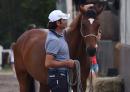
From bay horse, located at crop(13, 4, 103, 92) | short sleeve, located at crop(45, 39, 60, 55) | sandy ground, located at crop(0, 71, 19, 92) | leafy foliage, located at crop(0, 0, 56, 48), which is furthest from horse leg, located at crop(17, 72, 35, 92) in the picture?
leafy foliage, located at crop(0, 0, 56, 48)

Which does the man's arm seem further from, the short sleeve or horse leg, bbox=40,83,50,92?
horse leg, bbox=40,83,50,92

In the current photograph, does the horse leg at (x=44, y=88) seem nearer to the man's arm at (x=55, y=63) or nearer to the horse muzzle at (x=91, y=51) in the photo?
the horse muzzle at (x=91, y=51)

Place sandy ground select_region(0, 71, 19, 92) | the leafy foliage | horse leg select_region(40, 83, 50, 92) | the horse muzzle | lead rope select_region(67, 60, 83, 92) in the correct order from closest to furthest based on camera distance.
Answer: lead rope select_region(67, 60, 83, 92) < the horse muzzle < horse leg select_region(40, 83, 50, 92) < sandy ground select_region(0, 71, 19, 92) < the leafy foliage

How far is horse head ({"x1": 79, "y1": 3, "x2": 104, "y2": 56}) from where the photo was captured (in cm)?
924

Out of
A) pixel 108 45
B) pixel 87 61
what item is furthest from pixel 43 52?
pixel 108 45

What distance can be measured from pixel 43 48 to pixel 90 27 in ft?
4.22

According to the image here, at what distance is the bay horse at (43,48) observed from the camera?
9453 mm

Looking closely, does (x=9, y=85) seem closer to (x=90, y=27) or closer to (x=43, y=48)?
(x=43, y=48)

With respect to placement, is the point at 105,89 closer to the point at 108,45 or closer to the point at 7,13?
the point at 108,45

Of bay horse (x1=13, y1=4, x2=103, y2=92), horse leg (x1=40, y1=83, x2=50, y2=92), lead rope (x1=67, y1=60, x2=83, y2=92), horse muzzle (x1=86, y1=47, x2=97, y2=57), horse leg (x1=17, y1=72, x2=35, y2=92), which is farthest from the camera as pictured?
horse leg (x1=17, y1=72, x2=35, y2=92)

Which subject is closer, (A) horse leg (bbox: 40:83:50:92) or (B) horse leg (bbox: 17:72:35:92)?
(A) horse leg (bbox: 40:83:50:92)

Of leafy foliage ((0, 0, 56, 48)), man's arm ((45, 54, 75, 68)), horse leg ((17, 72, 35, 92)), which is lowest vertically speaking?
leafy foliage ((0, 0, 56, 48))

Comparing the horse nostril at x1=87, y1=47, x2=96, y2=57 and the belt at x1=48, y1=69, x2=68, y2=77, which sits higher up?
the horse nostril at x1=87, y1=47, x2=96, y2=57

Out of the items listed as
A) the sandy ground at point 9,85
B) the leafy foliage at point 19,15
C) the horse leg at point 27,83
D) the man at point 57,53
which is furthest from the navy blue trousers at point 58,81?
the leafy foliage at point 19,15
